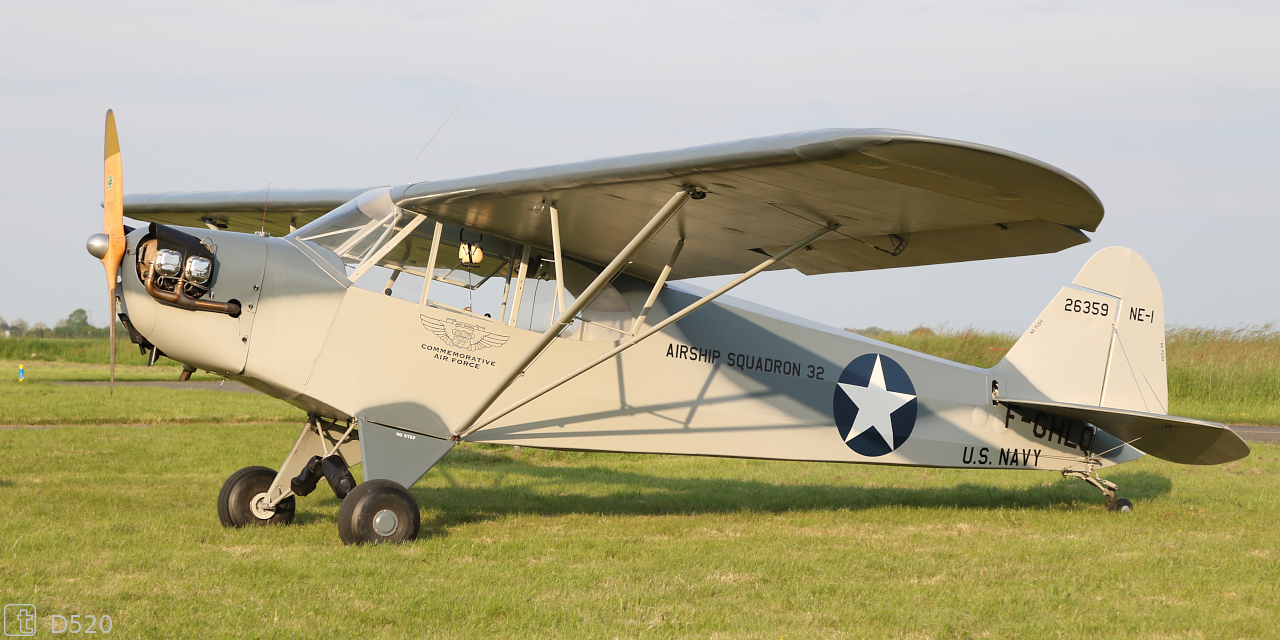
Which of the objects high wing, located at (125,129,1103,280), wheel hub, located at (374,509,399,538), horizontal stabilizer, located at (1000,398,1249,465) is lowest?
wheel hub, located at (374,509,399,538)

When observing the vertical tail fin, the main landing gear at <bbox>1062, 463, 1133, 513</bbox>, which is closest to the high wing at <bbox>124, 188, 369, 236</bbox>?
the vertical tail fin

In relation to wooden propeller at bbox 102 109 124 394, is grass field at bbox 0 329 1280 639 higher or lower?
lower

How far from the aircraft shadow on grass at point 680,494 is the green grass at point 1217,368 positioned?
969 centimetres

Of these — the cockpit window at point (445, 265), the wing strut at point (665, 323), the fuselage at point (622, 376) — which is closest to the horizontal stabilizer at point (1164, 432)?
the fuselage at point (622, 376)

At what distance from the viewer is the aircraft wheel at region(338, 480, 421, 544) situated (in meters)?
6.07

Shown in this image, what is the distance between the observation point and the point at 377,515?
6145 millimetres

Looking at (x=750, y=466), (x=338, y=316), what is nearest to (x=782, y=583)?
(x=338, y=316)

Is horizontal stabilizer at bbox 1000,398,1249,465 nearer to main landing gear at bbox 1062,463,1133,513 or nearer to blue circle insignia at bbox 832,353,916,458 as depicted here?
main landing gear at bbox 1062,463,1133,513

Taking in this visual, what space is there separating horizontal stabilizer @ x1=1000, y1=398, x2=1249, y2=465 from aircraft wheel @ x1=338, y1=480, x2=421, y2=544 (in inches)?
236

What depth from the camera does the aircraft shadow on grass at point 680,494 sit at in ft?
28.1

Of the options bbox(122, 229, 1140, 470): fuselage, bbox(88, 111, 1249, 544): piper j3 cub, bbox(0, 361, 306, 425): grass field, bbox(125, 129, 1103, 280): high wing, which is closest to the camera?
→ bbox(125, 129, 1103, 280): high wing

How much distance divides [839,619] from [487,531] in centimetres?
328

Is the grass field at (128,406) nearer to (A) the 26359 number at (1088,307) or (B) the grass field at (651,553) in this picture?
(B) the grass field at (651,553)

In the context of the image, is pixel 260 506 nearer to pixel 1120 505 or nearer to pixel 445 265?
pixel 445 265
